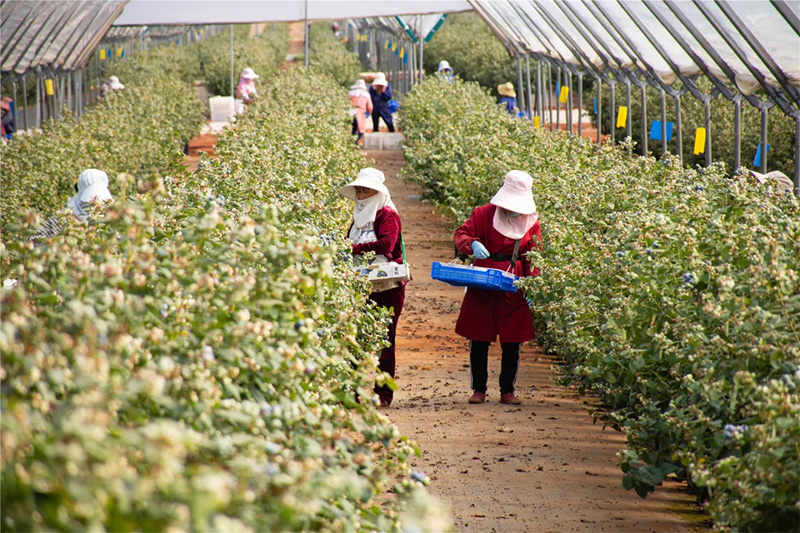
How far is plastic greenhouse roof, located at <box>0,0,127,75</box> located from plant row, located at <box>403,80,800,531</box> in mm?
10504

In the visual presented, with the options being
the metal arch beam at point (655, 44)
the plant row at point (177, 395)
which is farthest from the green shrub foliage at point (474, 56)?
the plant row at point (177, 395)

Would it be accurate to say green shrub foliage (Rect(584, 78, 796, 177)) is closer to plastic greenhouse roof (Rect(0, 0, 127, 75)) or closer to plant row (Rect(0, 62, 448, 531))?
plastic greenhouse roof (Rect(0, 0, 127, 75))

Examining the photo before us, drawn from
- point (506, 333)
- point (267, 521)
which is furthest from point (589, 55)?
point (267, 521)

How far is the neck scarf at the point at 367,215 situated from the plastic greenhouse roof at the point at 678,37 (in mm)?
2618

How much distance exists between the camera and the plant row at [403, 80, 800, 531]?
293 cm

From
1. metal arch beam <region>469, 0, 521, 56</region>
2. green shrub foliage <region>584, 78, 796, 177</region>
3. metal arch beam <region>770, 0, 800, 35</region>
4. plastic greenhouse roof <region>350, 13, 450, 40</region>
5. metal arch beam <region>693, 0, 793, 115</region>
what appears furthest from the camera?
plastic greenhouse roof <region>350, 13, 450, 40</region>

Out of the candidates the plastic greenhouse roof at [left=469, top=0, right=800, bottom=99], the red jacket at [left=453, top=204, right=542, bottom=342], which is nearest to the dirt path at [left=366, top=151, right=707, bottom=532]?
the red jacket at [left=453, top=204, right=542, bottom=342]

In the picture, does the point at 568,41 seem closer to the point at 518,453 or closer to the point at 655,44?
the point at 655,44

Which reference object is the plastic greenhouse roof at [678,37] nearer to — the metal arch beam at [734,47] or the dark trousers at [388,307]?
the metal arch beam at [734,47]

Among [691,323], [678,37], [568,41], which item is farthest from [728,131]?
[691,323]

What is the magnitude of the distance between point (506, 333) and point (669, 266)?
2.03 m

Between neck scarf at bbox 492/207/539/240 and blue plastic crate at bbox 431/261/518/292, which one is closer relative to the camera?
blue plastic crate at bbox 431/261/518/292

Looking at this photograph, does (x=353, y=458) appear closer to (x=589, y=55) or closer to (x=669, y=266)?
(x=669, y=266)

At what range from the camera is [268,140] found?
26.2 ft
